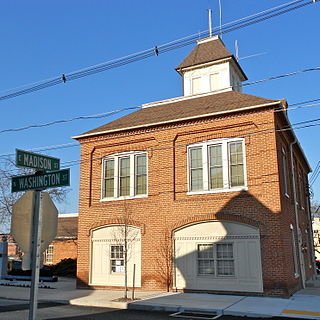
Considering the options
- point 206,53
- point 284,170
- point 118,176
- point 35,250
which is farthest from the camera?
point 206,53

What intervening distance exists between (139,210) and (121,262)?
8.54 ft

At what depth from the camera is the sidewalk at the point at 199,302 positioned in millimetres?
12219

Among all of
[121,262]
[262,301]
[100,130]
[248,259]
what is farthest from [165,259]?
[100,130]

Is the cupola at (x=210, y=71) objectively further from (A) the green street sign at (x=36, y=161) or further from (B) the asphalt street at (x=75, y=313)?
(A) the green street sign at (x=36, y=161)

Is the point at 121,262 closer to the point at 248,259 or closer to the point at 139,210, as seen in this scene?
the point at 139,210

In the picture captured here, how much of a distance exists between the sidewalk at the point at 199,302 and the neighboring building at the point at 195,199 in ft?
2.85

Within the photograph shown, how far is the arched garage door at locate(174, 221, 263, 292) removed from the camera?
15773mm

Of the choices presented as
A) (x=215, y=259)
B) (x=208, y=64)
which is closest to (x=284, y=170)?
(x=215, y=259)

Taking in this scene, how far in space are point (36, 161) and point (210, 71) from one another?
1890cm

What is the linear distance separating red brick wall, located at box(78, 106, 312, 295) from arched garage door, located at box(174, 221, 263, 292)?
37 cm

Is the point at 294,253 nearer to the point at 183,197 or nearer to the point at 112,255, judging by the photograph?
the point at 183,197

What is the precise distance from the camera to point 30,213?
5668 mm

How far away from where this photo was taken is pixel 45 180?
6.10 metres

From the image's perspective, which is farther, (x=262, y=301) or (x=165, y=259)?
(x=165, y=259)
